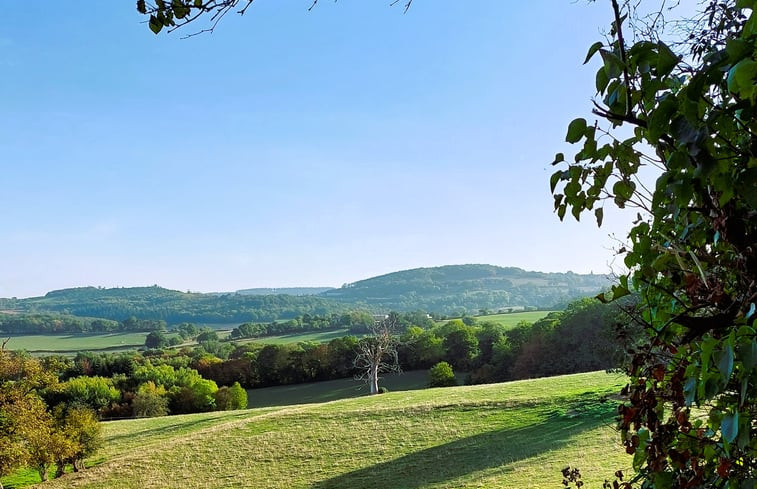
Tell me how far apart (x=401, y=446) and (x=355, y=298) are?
369ft

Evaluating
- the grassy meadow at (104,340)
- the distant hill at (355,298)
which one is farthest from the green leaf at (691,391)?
the distant hill at (355,298)

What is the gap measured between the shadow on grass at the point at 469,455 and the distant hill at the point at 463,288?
276 ft

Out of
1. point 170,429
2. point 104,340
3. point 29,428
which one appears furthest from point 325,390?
point 104,340

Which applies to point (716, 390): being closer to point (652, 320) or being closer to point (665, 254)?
point (665, 254)

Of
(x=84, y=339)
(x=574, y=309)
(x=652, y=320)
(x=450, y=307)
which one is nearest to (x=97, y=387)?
(x=574, y=309)

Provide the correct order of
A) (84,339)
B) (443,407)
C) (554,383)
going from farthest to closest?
(84,339) < (554,383) < (443,407)

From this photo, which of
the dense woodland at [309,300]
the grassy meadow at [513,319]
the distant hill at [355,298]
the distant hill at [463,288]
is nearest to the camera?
the grassy meadow at [513,319]

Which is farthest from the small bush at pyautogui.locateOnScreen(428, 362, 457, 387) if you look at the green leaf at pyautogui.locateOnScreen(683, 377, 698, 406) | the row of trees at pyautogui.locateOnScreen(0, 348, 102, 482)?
the green leaf at pyautogui.locateOnScreen(683, 377, 698, 406)

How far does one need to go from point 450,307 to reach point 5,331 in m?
78.9

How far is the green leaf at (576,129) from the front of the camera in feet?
3.66

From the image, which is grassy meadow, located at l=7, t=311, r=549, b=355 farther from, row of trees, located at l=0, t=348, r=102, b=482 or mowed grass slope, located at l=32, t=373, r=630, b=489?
row of trees, located at l=0, t=348, r=102, b=482

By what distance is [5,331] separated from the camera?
8800 cm

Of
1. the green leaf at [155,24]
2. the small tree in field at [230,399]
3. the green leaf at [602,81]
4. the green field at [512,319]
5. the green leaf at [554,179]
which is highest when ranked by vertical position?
the green leaf at [155,24]

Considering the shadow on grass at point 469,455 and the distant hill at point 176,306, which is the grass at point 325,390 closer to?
the shadow on grass at point 469,455
